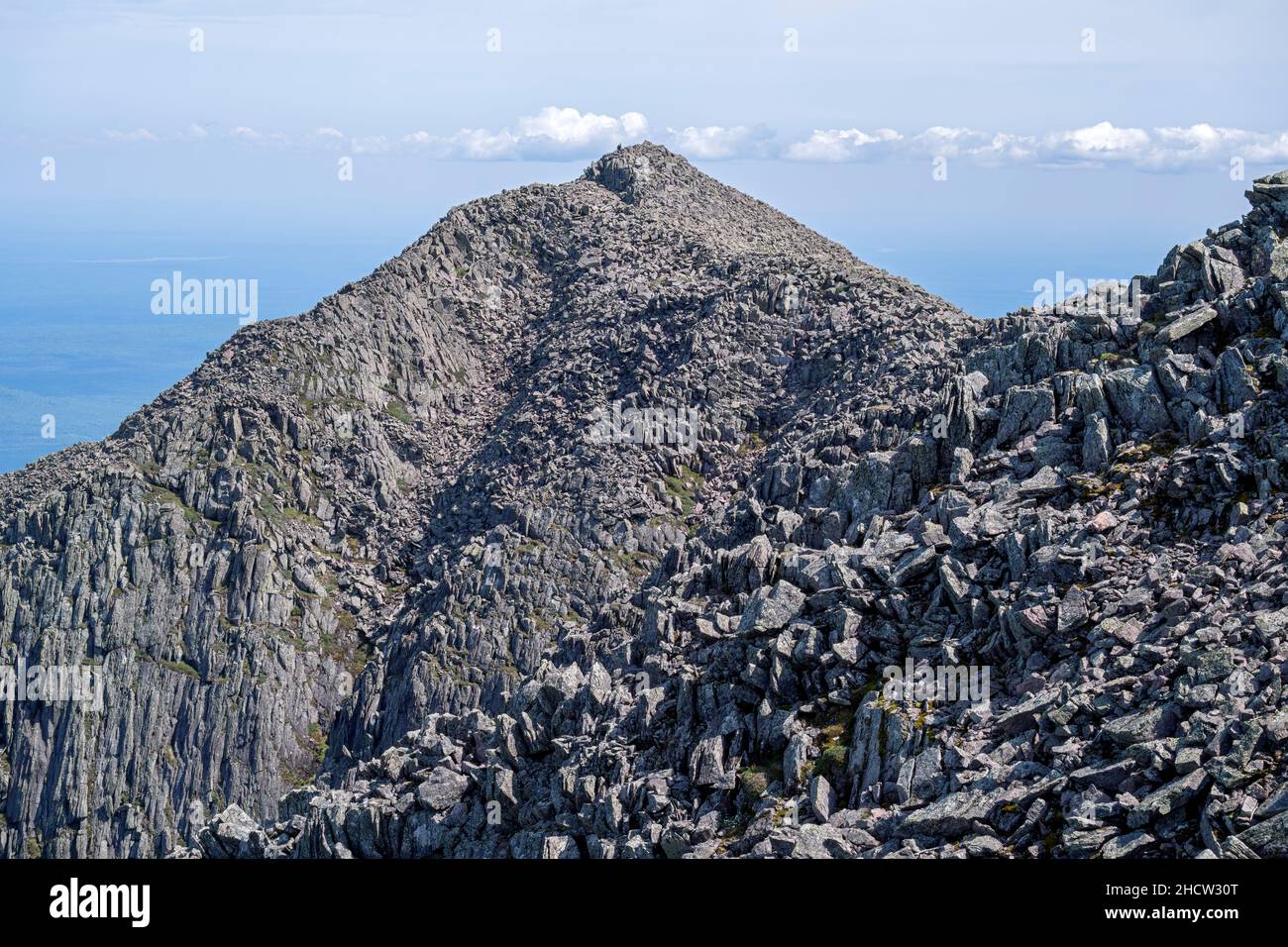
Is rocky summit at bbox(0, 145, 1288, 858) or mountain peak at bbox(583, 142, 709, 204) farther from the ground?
mountain peak at bbox(583, 142, 709, 204)

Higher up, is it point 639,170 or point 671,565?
point 639,170

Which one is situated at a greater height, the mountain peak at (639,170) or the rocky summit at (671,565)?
the mountain peak at (639,170)

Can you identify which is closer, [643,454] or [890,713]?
[890,713]

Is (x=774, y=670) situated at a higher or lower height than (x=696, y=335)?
lower

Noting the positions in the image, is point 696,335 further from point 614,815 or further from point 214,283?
point 614,815

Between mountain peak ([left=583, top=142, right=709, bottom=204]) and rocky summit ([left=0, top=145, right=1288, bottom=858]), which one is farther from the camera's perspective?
mountain peak ([left=583, top=142, right=709, bottom=204])

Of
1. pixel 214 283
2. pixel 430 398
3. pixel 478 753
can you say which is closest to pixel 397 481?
pixel 430 398

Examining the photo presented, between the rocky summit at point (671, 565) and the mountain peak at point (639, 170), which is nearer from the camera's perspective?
the rocky summit at point (671, 565)

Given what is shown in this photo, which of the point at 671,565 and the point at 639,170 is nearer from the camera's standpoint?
the point at 671,565
